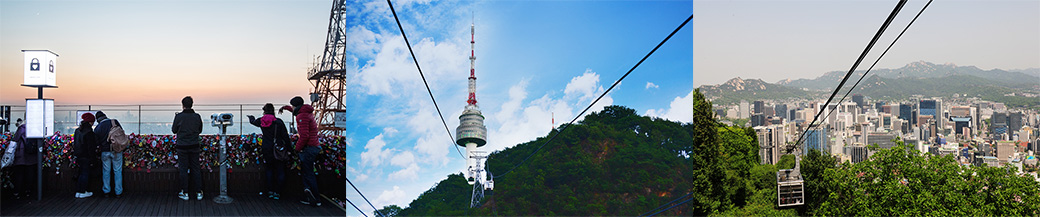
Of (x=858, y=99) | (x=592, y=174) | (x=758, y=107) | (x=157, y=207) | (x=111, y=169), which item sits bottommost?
(x=157, y=207)

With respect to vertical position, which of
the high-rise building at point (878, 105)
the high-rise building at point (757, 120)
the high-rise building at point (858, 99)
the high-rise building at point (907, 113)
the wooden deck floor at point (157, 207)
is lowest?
the wooden deck floor at point (157, 207)

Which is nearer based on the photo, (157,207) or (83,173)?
(157,207)

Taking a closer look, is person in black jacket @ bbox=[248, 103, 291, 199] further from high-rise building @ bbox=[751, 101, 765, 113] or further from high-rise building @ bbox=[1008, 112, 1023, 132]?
high-rise building @ bbox=[1008, 112, 1023, 132]

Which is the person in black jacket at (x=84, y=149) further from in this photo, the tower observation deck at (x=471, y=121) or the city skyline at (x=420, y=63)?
the tower observation deck at (x=471, y=121)

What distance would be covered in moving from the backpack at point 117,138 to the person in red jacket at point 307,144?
1.61 metres

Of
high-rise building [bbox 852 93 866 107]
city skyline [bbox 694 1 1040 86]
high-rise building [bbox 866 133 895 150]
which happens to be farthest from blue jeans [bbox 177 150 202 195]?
high-rise building [bbox 866 133 895 150]

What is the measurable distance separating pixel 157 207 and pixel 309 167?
4.47 ft

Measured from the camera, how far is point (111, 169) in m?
4.99

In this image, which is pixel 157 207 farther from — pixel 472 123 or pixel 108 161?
pixel 472 123

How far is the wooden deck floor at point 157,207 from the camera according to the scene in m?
4.52

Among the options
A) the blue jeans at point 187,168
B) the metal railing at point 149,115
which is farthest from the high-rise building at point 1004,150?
the blue jeans at point 187,168

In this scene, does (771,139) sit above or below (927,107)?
below

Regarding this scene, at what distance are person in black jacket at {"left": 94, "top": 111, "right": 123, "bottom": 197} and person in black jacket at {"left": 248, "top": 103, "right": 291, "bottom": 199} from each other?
1427 mm

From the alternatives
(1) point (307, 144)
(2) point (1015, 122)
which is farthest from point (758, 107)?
(1) point (307, 144)
